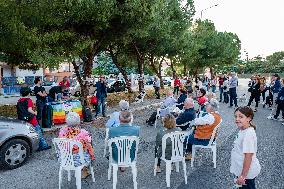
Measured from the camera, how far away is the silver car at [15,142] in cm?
748

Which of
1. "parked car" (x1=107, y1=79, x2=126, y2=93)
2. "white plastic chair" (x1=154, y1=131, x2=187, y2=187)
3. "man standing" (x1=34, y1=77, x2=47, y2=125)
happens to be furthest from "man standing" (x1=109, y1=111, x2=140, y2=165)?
"parked car" (x1=107, y1=79, x2=126, y2=93)

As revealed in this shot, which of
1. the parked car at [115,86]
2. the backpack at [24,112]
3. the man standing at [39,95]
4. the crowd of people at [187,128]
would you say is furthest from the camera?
the parked car at [115,86]

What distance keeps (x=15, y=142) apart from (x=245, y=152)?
5565 mm

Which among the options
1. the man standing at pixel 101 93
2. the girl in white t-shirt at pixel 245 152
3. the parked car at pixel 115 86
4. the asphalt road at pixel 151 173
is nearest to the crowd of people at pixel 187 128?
the girl in white t-shirt at pixel 245 152

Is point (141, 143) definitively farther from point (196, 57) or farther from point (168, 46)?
point (196, 57)

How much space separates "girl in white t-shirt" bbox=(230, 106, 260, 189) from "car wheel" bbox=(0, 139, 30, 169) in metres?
5.30

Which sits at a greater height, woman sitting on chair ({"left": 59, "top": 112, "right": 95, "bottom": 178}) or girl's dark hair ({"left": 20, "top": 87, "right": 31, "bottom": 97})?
girl's dark hair ({"left": 20, "top": 87, "right": 31, "bottom": 97})

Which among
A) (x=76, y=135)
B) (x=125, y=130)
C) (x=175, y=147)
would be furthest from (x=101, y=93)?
(x=175, y=147)

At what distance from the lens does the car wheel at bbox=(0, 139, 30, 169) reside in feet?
24.6

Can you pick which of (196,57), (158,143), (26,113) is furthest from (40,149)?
(196,57)

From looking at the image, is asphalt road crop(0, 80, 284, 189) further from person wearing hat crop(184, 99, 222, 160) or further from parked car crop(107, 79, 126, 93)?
parked car crop(107, 79, 126, 93)

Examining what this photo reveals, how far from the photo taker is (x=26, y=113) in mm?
8992

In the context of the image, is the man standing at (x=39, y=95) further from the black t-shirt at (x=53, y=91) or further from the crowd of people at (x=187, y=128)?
the black t-shirt at (x=53, y=91)

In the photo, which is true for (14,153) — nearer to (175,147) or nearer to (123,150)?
(123,150)
